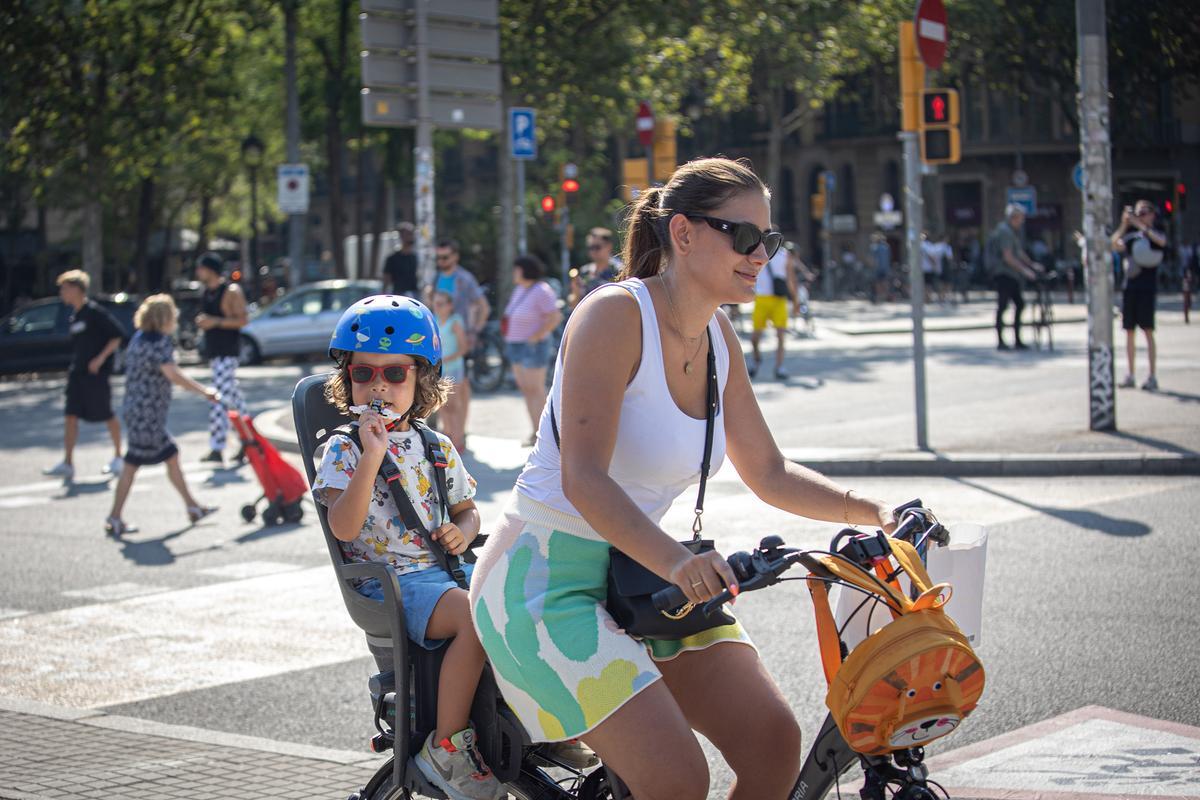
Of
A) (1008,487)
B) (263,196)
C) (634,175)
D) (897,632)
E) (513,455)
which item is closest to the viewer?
(897,632)

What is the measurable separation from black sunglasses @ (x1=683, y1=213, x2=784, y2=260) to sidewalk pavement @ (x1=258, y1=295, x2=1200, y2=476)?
853 cm

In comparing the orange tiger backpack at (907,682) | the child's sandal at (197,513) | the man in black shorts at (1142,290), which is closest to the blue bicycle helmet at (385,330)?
the orange tiger backpack at (907,682)

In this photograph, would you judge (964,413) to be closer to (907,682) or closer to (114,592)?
(114,592)

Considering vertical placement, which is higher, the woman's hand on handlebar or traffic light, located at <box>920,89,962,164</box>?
traffic light, located at <box>920,89,962,164</box>

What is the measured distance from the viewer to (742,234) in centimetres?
304

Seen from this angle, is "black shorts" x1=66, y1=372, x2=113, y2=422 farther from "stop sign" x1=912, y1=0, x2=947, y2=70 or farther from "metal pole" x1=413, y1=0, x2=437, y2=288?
"stop sign" x1=912, y1=0, x2=947, y2=70

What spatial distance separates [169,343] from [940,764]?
8.18 metres

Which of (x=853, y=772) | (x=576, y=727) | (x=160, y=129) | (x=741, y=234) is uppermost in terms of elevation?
(x=160, y=129)

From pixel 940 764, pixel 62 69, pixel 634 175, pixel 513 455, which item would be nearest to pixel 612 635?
pixel 940 764

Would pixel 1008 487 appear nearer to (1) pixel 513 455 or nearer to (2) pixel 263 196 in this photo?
(1) pixel 513 455

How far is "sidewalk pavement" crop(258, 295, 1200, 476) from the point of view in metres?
11.3

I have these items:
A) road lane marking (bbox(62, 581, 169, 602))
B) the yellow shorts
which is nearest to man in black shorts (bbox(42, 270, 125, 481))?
road lane marking (bbox(62, 581, 169, 602))

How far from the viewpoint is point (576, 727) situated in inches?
115

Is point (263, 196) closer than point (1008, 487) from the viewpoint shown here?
No
